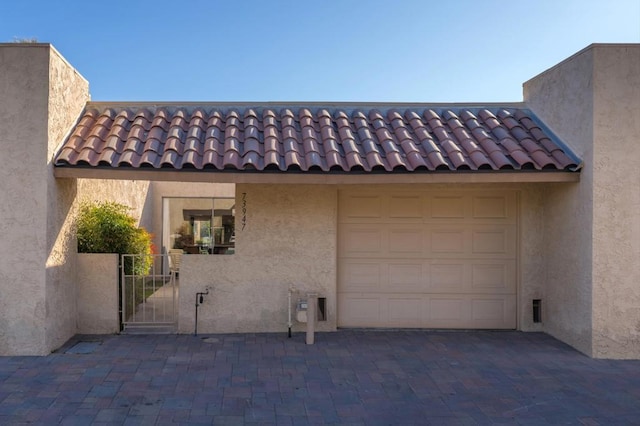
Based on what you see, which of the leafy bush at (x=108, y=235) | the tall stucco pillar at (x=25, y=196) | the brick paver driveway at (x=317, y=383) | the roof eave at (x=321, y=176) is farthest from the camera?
the leafy bush at (x=108, y=235)

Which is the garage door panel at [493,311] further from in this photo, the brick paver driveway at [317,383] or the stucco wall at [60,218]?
the stucco wall at [60,218]

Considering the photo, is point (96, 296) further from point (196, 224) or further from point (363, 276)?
point (196, 224)

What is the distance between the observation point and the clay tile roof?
7.18 m

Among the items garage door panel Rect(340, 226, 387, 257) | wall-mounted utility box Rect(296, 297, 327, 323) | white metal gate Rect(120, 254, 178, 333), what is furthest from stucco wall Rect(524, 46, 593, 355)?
white metal gate Rect(120, 254, 178, 333)

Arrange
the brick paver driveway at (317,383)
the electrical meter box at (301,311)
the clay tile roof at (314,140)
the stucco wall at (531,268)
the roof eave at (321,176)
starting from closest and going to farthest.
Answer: the brick paver driveway at (317,383) → the roof eave at (321,176) → the clay tile roof at (314,140) → the electrical meter box at (301,311) → the stucco wall at (531,268)

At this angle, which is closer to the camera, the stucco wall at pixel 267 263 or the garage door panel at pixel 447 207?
the stucco wall at pixel 267 263

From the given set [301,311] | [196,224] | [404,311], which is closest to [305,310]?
[301,311]

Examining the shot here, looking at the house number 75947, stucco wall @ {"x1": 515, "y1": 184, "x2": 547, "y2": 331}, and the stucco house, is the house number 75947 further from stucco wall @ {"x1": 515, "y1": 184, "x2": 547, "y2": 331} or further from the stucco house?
stucco wall @ {"x1": 515, "y1": 184, "x2": 547, "y2": 331}

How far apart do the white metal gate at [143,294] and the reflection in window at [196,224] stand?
452 centimetres

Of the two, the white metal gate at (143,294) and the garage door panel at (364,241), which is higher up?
the garage door panel at (364,241)

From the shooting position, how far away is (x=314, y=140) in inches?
314

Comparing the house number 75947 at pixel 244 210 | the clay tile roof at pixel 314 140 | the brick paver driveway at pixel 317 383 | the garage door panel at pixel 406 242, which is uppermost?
the clay tile roof at pixel 314 140

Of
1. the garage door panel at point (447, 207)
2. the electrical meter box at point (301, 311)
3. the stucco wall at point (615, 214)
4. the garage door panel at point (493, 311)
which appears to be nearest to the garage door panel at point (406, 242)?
the garage door panel at point (447, 207)

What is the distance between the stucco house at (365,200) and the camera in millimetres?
6871
